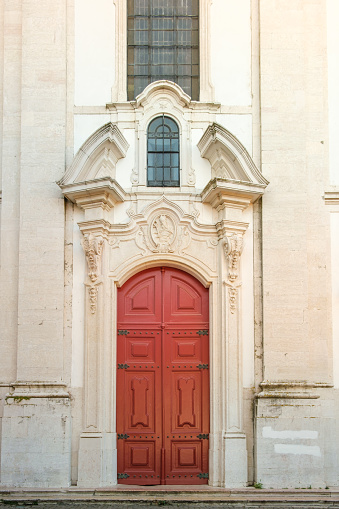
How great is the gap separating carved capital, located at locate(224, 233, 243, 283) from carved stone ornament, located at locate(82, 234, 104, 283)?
178 centimetres

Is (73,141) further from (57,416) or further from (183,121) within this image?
(57,416)

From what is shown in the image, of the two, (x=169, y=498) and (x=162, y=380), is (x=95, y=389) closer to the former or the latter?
(x=162, y=380)

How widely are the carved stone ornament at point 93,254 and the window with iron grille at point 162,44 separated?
90.7 inches

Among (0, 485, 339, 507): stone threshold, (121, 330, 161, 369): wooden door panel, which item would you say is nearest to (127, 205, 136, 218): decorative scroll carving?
(121, 330, 161, 369): wooden door panel

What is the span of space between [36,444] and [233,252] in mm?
3790

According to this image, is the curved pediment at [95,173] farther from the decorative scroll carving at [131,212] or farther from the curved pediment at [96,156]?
A: the decorative scroll carving at [131,212]

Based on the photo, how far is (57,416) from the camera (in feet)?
31.4

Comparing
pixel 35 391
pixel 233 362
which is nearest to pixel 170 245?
pixel 233 362

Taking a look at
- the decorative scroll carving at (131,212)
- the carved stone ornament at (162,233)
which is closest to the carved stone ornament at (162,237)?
the carved stone ornament at (162,233)

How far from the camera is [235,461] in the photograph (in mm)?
9484

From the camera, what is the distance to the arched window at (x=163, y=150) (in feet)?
33.8

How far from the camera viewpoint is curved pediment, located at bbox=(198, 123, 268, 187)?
32.1 ft

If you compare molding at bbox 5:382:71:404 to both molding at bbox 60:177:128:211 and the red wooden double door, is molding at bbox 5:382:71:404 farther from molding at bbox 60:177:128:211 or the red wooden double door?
molding at bbox 60:177:128:211

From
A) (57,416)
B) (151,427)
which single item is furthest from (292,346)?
(57,416)
